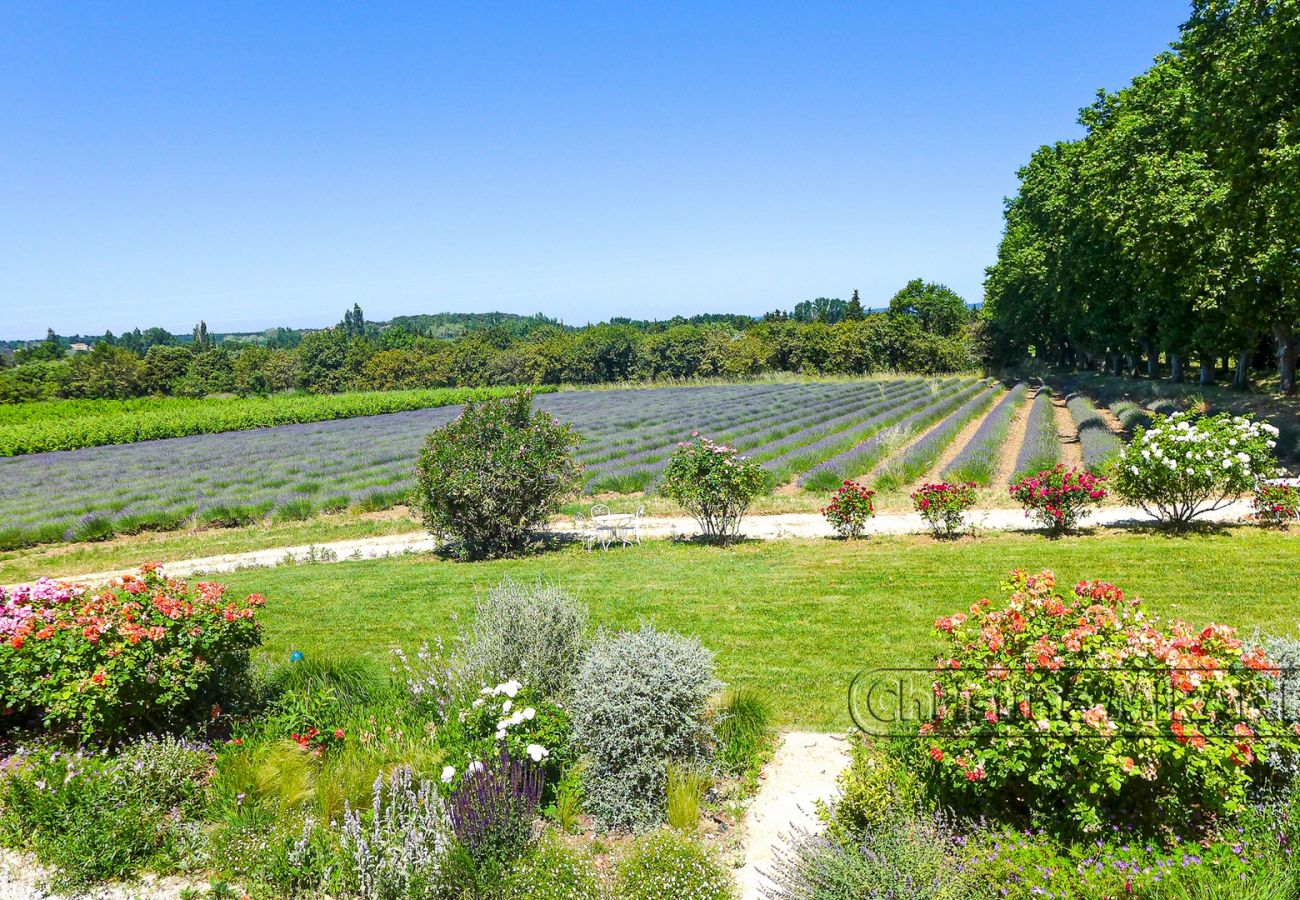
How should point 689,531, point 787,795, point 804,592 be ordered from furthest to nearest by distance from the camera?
point 689,531 → point 804,592 → point 787,795

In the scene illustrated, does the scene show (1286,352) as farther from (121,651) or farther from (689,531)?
(121,651)

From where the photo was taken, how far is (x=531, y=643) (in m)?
5.95

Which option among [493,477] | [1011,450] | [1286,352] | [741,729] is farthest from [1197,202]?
[741,729]

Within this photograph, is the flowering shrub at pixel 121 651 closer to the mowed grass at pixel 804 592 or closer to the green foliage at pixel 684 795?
the mowed grass at pixel 804 592

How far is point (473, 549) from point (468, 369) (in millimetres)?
86941

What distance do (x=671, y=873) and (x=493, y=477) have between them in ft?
32.1

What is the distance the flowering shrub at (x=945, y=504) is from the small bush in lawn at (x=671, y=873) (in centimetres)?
895

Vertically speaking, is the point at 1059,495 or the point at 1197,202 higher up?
the point at 1197,202

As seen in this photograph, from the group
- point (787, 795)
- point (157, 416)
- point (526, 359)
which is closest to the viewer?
Result: point (787, 795)

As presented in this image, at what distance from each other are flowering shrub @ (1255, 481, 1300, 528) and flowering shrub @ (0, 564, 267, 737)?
13.1 meters

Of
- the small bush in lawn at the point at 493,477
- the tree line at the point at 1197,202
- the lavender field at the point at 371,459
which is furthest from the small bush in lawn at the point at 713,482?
the tree line at the point at 1197,202

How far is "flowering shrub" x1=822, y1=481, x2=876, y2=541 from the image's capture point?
12625 mm

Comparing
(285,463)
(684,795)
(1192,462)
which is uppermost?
(1192,462)

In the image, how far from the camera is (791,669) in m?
6.61
